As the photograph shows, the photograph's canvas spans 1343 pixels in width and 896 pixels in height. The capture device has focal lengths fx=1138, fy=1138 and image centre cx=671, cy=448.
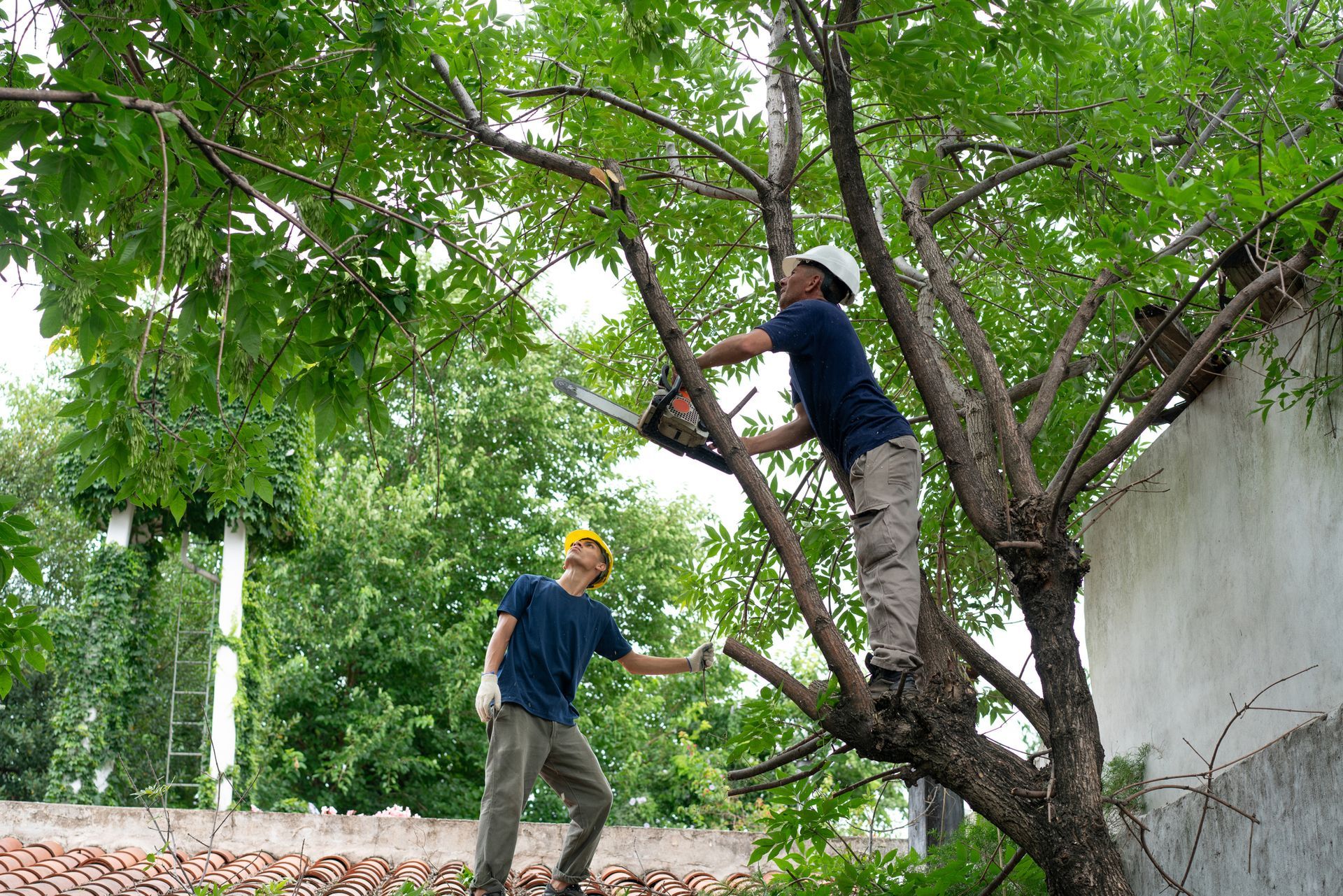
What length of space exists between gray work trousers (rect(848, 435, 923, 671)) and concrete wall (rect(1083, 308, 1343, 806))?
153 centimetres

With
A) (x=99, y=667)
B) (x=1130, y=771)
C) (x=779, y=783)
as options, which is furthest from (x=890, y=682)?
(x=99, y=667)

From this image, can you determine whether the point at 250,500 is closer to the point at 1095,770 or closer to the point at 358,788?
the point at 358,788

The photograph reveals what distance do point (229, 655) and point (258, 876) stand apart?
938cm

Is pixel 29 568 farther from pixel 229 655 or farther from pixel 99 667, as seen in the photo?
pixel 99 667

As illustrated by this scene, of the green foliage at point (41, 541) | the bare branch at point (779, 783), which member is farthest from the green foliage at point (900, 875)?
the green foliage at point (41, 541)

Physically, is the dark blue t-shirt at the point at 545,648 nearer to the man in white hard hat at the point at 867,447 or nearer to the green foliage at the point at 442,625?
the man in white hard hat at the point at 867,447

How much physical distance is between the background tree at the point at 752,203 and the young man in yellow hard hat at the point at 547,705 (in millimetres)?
926

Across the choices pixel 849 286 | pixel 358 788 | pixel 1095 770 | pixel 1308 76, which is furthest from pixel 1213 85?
pixel 358 788

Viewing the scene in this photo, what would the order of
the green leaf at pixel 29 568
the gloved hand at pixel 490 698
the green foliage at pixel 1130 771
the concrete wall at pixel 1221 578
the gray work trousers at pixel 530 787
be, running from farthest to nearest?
1. the green foliage at pixel 1130 771
2. the gloved hand at pixel 490 698
3. the gray work trousers at pixel 530 787
4. the concrete wall at pixel 1221 578
5. the green leaf at pixel 29 568

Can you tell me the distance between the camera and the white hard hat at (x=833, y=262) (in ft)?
12.9

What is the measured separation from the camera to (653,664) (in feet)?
16.7

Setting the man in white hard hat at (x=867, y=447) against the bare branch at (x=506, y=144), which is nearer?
the man in white hard hat at (x=867, y=447)

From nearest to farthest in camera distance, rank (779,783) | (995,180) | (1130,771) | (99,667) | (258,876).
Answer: (779,783) < (995,180) < (1130,771) < (258,876) < (99,667)

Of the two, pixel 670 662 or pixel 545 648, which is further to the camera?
pixel 670 662
